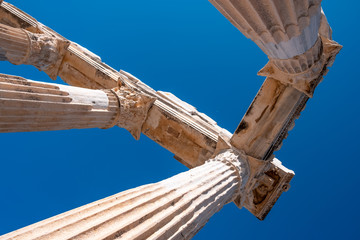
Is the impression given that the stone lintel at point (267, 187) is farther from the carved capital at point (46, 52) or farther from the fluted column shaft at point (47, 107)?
the carved capital at point (46, 52)

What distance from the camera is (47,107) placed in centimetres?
805

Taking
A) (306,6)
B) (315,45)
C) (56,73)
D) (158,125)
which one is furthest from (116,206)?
(56,73)

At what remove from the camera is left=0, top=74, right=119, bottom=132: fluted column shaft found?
280 inches

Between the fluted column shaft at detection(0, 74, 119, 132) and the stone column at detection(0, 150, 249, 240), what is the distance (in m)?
3.28

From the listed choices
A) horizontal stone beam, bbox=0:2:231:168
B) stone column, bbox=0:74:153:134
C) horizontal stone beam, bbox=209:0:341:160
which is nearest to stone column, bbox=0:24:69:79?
horizontal stone beam, bbox=0:2:231:168

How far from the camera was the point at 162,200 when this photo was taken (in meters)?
6.20

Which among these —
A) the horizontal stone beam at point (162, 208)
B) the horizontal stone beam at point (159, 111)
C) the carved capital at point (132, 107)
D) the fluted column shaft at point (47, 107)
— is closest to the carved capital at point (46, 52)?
the horizontal stone beam at point (159, 111)

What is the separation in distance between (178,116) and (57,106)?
5471 millimetres

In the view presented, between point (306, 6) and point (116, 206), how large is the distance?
4550 millimetres

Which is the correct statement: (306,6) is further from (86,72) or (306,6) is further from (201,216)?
(86,72)

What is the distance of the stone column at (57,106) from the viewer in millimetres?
7168

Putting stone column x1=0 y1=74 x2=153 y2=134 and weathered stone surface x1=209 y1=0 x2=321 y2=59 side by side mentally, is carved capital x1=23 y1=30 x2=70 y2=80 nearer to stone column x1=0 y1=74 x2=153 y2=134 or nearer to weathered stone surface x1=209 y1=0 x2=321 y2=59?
stone column x1=0 y1=74 x2=153 y2=134

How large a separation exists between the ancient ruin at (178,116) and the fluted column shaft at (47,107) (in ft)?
0.09

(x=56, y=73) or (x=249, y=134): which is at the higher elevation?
(x=249, y=134)
